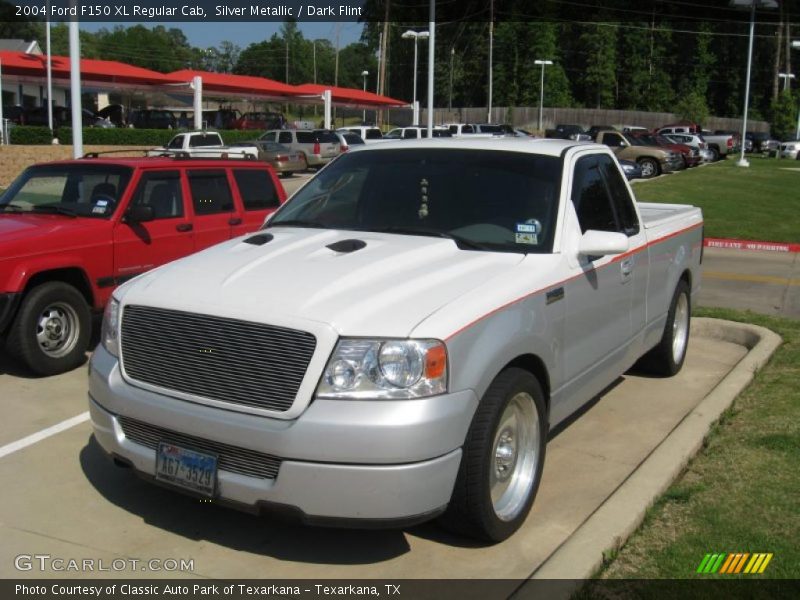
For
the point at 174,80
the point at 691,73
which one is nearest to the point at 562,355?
the point at 174,80

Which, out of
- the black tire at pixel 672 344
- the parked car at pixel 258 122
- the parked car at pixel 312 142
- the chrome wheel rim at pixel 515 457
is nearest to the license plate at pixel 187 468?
the chrome wheel rim at pixel 515 457

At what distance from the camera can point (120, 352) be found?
4.04 meters

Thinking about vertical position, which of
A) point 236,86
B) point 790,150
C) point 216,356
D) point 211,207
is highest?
point 236,86

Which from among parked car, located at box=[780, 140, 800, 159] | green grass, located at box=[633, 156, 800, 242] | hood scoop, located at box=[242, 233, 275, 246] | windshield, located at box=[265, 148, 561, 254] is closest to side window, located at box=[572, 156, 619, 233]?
windshield, located at box=[265, 148, 561, 254]

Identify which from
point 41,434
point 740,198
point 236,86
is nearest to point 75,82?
point 41,434

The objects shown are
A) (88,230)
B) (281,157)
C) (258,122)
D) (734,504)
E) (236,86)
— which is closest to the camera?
(734,504)

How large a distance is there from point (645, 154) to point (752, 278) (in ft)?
77.6

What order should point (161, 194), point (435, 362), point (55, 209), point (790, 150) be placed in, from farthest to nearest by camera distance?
point (790, 150)
point (161, 194)
point (55, 209)
point (435, 362)

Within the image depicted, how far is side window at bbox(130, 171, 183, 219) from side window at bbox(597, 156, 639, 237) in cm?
399

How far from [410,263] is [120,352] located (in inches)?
57.9

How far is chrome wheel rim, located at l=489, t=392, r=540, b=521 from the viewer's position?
4.06m

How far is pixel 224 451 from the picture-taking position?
3.64 meters

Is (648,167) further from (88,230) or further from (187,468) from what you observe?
(187,468)

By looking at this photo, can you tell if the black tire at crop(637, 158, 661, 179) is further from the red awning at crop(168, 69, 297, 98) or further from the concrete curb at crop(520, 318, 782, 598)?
the concrete curb at crop(520, 318, 782, 598)
